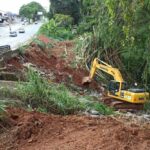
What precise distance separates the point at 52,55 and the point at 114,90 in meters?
10.5

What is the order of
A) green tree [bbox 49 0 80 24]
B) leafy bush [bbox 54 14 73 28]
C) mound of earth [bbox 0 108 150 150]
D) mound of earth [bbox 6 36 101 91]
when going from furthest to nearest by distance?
green tree [bbox 49 0 80 24], leafy bush [bbox 54 14 73 28], mound of earth [bbox 6 36 101 91], mound of earth [bbox 0 108 150 150]

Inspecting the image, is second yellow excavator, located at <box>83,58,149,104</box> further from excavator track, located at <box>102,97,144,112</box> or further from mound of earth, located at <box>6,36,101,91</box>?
mound of earth, located at <box>6,36,101,91</box>

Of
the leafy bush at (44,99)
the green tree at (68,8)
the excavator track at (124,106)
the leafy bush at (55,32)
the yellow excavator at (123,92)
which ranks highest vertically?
the leafy bush at (44,99)

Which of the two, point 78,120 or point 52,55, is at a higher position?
point 78,120

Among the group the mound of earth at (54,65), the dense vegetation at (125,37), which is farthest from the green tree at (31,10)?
the dense vegetation at (125,37)

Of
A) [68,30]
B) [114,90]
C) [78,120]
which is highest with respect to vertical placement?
[78,120]

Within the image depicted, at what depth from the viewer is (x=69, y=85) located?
19.1 metres

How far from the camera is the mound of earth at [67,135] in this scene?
7.69m

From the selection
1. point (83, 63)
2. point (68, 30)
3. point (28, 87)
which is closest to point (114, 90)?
point (28, 87)

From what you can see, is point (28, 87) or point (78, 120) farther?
point (28, 87)

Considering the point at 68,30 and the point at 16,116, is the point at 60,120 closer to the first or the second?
the point at 16,116

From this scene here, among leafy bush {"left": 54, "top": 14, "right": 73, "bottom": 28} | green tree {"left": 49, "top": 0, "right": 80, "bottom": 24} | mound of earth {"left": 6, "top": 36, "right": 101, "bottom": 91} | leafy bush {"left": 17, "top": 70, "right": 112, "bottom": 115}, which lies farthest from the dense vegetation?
green tree {"left": 49, "top": 0, "right": 80, "bottom": 24}

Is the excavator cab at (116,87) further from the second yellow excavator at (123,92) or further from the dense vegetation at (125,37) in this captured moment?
the dense vegetation at (125,37)

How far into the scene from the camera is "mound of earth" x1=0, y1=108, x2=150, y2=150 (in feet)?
25.2
